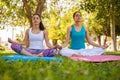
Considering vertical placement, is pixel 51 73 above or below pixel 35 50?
above

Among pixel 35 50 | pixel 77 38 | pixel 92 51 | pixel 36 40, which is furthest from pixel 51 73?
pixel 77 38

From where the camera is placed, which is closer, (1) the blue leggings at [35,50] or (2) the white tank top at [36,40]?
(1) the blue leggings at [35,50]

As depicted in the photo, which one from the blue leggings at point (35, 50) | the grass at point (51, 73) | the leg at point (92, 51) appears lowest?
the leg at point (92, 51)

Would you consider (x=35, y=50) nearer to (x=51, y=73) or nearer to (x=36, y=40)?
(x=36, y=40)

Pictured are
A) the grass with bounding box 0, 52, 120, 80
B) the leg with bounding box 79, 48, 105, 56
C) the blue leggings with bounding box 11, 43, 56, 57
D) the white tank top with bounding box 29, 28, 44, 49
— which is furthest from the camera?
the leg with bounding box 79, 48, 105, 56

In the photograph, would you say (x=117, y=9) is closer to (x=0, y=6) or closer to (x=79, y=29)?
(x=0, y=6)

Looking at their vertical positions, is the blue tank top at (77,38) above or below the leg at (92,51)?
above

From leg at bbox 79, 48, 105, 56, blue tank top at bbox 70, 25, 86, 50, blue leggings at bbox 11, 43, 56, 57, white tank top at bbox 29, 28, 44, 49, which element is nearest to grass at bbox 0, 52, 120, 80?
blue leggings at bbox 11, 43, 56, 57

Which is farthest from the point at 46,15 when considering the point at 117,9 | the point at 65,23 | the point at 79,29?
the point at 65,23

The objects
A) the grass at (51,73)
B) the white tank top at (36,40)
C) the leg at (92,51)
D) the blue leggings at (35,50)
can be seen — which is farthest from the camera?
the leg at (92,51)

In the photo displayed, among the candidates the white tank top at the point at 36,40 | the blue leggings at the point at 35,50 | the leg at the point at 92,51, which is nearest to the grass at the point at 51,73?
the blue leggings at the point at 35,50

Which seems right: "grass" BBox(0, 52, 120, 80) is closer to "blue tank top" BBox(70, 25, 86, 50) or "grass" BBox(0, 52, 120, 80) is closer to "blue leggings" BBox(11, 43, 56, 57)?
"blue leggings" BBox(11, 43, 56, 57)

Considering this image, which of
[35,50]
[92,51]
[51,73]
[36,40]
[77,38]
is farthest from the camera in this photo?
[77,38]

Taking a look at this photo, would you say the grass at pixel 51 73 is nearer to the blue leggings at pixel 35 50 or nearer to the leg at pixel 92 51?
the blue leggings at pixel 35 50
